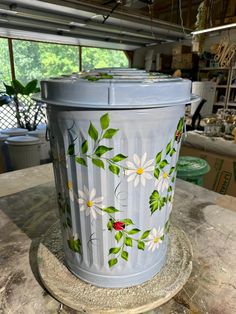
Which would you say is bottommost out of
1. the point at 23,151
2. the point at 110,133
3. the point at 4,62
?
the point at 23,151

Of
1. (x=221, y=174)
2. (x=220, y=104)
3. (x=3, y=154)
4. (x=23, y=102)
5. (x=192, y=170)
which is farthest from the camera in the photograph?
(x=220, y=104)

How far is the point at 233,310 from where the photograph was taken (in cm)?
53

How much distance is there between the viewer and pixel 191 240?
79 cm

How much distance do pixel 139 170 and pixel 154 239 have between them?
0.21 metres

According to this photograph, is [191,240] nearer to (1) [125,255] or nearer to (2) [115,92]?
(1) [125,255]

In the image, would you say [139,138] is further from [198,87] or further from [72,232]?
[198,87]

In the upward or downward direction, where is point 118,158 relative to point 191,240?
upward

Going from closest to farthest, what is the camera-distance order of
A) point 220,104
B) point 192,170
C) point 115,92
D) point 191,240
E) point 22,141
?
point 115,92 < point 191,240 < point 192,170 < point 22,141 < point 220,104

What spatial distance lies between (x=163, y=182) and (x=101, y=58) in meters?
6.09

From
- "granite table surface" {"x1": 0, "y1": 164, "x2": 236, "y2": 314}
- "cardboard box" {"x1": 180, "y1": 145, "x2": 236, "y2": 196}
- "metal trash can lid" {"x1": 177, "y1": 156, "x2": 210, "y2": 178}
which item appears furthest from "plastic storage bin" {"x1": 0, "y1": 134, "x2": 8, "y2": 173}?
"cardboard box" {"x1": 180, "y1": 145, "x2": 236, "y2": 196}

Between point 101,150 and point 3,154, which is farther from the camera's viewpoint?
point 3,154

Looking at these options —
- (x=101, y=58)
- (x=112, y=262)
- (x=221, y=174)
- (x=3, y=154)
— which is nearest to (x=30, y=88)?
(x=3, y=154)

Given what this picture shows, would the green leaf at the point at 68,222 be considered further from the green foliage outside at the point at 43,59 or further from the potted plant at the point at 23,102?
the green foliage outside at the point at 43,59

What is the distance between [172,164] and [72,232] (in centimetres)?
32
